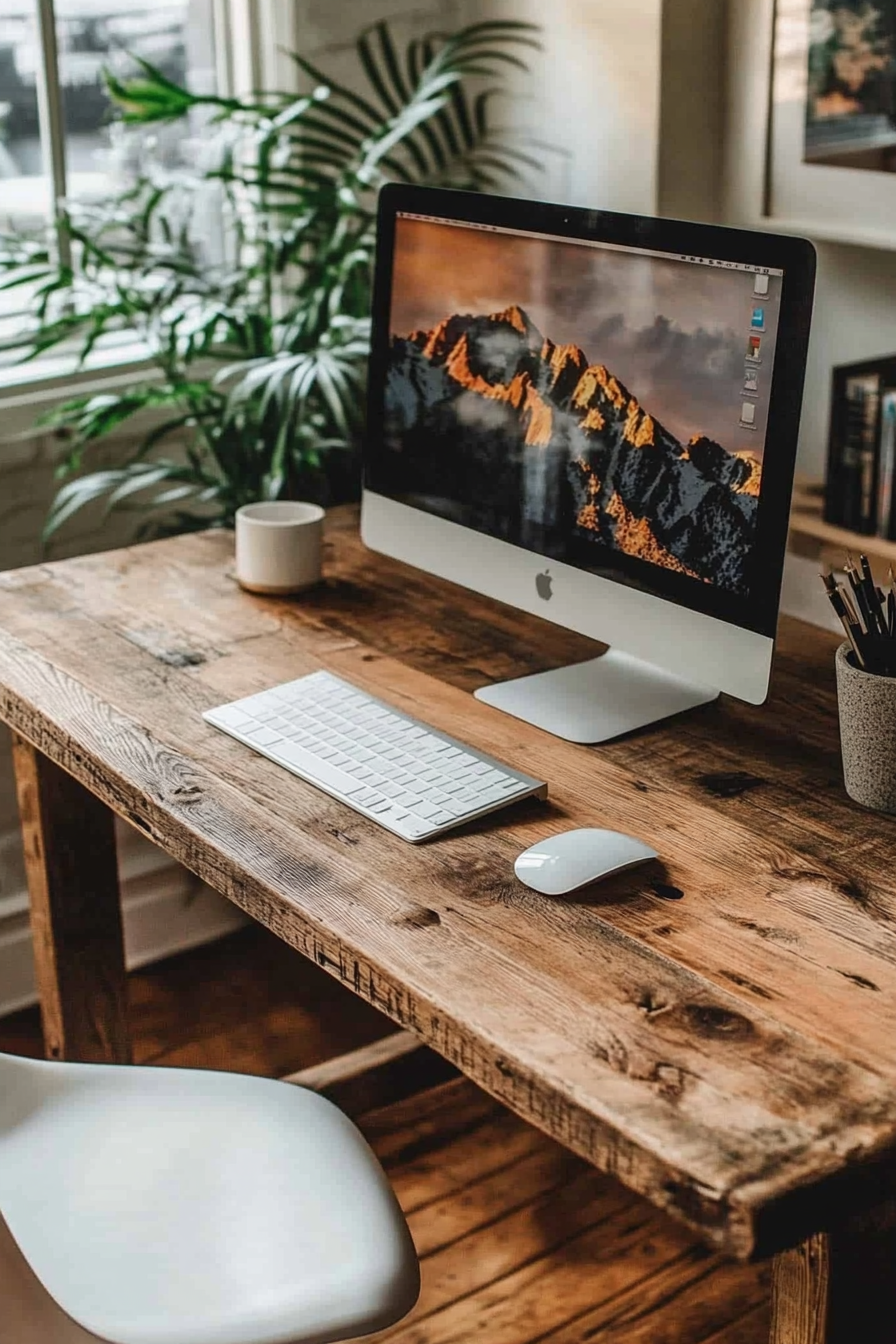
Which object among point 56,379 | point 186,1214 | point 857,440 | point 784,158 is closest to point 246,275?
point 56,379

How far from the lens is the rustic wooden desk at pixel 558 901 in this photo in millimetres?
962

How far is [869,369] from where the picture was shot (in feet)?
7.27

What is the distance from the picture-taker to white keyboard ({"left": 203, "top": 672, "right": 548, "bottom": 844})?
134 cm

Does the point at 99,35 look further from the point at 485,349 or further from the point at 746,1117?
the point at 746,1117

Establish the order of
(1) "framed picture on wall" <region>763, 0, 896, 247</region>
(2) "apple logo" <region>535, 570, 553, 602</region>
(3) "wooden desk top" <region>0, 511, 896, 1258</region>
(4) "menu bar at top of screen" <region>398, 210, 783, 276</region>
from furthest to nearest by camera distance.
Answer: (1) "framed picture on wall" <region>763, 0, 896, 247</region>, (2) "apple logo" <region>535, 570, 553, 602</region>, (4) "menu bar at top of screen" <region>398, 210, 783, 276</region>, (3) "wooden desk top" <region>0, 511, 896, 1258</region>

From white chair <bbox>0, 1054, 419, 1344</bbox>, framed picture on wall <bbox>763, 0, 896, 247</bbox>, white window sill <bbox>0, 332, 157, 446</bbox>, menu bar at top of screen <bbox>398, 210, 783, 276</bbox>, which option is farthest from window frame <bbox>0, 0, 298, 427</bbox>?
white chair <bbox>0, 1054, 419, 1344</bbox>

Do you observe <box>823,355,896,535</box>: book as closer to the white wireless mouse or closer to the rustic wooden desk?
the rustic wooden desk

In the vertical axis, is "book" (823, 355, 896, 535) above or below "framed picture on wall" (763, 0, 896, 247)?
below

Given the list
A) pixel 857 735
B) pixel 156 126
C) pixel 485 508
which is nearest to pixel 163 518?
pixel 156 126

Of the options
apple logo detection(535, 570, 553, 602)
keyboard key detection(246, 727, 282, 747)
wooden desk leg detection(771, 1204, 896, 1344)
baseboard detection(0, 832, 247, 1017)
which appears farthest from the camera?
baseboard detection(0, 832, 247, 1017)

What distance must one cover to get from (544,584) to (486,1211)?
897 millimetres

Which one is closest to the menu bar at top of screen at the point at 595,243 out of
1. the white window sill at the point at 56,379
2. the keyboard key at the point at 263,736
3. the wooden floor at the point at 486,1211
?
the keyboard key at the point at 263,736

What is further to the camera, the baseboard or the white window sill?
the baseboard

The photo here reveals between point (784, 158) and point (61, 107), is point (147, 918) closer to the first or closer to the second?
point (61, 107)
